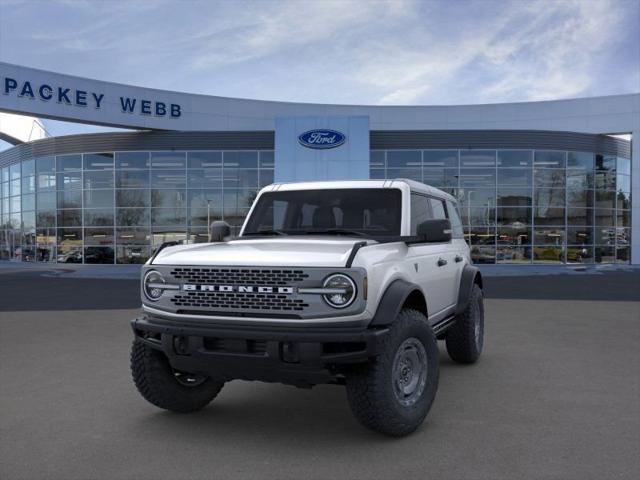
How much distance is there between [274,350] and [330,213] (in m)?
1.88

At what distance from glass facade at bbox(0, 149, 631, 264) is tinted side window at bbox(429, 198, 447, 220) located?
67.7ft

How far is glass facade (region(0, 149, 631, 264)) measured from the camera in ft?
88.5

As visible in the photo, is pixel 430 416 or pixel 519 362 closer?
pixel 430 416

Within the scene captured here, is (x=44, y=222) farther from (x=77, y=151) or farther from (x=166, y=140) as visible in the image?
(x=166, y=140)

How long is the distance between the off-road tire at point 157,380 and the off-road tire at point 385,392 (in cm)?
153

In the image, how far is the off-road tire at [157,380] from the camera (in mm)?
4293

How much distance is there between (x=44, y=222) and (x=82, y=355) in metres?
25.6

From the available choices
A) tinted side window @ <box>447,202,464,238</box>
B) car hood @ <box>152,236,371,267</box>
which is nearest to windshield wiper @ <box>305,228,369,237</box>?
car hood @ <box>152,236,371,267</box>

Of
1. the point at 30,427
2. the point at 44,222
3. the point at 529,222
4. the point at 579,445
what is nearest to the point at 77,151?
the point at 44,222

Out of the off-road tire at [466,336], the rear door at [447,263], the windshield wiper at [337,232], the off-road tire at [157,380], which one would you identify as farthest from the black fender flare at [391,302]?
the off-road tire at [466,336]

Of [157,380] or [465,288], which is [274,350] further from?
[465,288]

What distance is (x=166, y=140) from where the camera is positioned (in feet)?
89.9

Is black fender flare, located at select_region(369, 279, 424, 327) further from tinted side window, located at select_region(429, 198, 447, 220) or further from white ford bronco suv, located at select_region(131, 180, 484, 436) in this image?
tinted side window, located at select_region(429, 198, 447, 220)

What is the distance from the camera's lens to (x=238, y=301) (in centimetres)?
380
